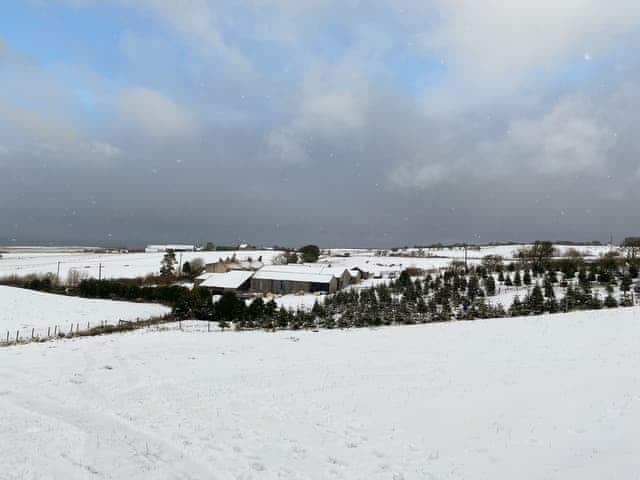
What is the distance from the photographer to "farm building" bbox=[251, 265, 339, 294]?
5550 centimetres

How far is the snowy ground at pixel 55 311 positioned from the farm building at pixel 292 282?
51.9 ft

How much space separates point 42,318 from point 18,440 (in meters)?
33.0

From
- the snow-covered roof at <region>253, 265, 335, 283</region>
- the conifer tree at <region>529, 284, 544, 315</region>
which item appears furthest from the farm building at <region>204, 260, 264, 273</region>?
the conifer tree at <region>529, 284, 544, 315</region>

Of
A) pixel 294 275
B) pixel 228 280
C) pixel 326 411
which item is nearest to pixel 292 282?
pixel 294 275

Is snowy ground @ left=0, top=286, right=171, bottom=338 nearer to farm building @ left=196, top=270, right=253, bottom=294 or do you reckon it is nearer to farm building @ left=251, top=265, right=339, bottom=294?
farm building @ left=196, top=270, right=253, bottom=294

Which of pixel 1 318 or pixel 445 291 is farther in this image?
pixel 445 291

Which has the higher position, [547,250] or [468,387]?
[547,250]

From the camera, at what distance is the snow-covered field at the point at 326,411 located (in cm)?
761

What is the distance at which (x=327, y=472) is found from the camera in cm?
745

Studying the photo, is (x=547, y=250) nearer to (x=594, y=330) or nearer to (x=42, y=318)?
(x=594, y=330)

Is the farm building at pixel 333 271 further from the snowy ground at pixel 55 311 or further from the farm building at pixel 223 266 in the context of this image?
the snowy ground at pixel 55 311

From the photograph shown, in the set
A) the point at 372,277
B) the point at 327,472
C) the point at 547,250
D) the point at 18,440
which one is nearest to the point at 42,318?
the point at 18,440

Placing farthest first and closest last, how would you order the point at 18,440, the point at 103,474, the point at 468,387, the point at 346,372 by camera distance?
1. the point at 346,372
2. the point at 468,387
3. the point at 18,440
4. the point at 103,474

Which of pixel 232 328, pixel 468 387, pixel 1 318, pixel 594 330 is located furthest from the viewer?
pixel 1 318
